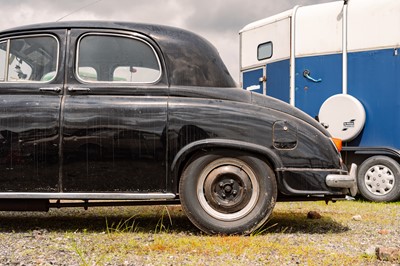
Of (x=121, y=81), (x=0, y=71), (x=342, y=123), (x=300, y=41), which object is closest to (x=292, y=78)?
(x=300, y=41)

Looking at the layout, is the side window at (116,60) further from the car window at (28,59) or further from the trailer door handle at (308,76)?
the trailer door handle at (308,76)

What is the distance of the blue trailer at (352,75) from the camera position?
7.62m

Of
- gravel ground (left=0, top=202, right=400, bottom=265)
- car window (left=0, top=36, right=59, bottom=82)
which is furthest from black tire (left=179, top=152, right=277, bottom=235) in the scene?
car window (left=0, top=36, right=59, bottom=82)

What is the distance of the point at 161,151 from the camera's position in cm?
421

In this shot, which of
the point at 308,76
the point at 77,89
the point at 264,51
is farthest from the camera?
the point at 264,51

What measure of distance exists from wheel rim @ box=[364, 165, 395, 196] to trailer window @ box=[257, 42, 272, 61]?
2.67 m

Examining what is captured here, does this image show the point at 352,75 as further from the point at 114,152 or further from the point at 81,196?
the point at 81,196

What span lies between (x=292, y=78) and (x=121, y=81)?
4.63 metres

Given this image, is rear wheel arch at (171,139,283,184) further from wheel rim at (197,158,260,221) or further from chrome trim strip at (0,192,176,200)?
chrome trim strip at (0,192,176,200)

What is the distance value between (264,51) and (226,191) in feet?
17.0

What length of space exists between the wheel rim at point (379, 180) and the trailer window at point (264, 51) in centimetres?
267

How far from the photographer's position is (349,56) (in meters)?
7.98

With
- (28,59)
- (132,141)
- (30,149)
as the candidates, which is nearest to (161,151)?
(132,141)

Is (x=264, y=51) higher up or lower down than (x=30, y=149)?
higher up
